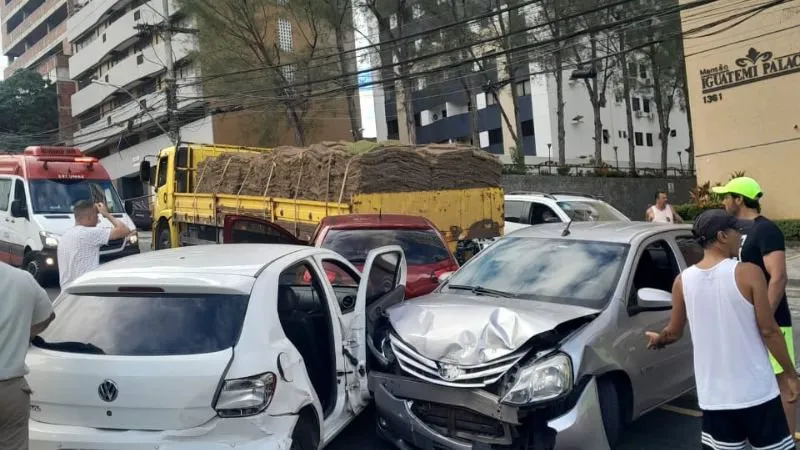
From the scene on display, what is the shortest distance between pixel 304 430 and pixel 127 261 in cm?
157

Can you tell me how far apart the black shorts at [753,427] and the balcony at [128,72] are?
3573 cm

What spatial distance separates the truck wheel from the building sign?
51.8ft

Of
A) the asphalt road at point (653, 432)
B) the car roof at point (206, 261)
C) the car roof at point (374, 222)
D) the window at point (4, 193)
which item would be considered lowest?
the asphalt road at point (653, 432)

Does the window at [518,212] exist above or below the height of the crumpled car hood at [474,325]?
above

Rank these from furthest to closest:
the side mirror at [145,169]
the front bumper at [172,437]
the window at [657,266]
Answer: the side mirror at [145,169] → the window at [657,266] → the front bumper at [172,437]

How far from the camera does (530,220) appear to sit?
13508 mm

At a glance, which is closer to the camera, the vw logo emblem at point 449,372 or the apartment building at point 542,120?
the vw logo emblem at point 449,372

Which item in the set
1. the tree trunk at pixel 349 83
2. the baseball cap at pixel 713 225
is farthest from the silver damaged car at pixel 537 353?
the tree trunk at pixel 349 83

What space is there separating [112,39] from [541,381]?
48.1 metres

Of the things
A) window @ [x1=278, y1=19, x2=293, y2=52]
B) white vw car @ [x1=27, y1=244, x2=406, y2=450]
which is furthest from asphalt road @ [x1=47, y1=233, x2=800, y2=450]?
window @ [x1=278, y1=19, x2=293, y2=52]

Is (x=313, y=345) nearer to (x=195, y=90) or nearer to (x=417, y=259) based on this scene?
(x=417, y=259)

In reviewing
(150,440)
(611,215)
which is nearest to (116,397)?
(150,440)

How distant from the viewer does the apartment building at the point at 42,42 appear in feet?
176

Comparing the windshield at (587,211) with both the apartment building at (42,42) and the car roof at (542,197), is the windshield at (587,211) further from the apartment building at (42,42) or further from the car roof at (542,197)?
the apartment building at (42,42)
